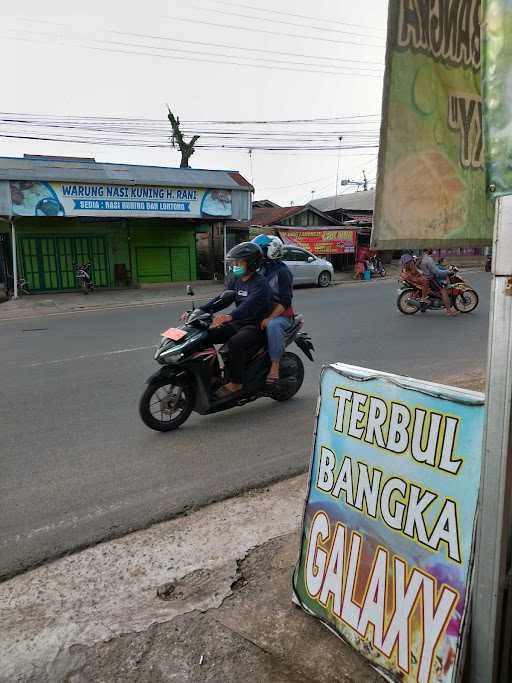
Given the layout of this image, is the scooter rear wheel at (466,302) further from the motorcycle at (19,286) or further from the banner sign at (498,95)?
the motorcycle at (19,286)

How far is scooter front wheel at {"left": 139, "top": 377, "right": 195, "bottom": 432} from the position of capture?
488 centimetres

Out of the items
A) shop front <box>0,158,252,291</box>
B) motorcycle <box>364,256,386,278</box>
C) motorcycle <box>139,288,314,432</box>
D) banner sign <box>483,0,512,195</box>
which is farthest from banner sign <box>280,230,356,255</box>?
banner sign <box>483,0,512,195</box>

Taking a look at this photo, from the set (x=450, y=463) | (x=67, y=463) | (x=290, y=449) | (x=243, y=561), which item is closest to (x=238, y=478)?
(x=290, y=449)

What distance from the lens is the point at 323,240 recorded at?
25547mm

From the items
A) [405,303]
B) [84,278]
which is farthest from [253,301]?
[84,278]

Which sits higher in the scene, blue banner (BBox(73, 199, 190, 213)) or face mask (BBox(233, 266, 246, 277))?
blue banner (BBox(73, 199, 190, 213))

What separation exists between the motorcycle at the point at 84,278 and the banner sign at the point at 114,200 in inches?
87.0

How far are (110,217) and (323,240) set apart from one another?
1023 cm

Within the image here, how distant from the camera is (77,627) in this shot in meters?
2.46

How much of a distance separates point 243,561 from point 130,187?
18.2m

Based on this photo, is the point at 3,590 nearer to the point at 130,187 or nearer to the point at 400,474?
the point at 400,474

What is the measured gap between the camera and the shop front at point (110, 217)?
18031 mm

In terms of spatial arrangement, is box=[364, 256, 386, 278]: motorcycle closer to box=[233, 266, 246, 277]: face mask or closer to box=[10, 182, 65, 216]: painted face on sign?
box=[10, 182, 65, 216]: painted face on sign

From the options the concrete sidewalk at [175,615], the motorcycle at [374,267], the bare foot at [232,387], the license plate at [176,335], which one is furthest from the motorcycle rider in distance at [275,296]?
the motorcycle at [374,267]
